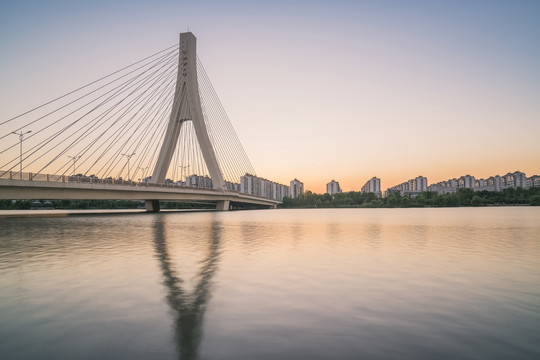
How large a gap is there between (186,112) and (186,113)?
0.52ft

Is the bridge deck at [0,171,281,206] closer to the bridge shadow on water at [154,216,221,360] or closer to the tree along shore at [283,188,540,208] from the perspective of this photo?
the bridge shadow on water at [154,216,221,360]

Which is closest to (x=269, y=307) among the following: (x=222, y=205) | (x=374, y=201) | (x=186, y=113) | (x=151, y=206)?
(x=186, y=113)

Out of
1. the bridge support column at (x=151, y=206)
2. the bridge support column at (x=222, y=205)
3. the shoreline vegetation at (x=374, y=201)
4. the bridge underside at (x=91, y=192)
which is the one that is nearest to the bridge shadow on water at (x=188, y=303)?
the bridge underside at (x=91, y=192)

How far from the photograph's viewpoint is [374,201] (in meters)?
160

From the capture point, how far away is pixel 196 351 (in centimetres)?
472

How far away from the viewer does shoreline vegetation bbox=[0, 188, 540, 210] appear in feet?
427

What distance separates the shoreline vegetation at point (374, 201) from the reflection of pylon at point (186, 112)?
230 feet

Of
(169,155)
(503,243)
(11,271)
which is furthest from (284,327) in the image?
(169,155)

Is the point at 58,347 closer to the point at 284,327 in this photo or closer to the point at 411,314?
the point at 284,327

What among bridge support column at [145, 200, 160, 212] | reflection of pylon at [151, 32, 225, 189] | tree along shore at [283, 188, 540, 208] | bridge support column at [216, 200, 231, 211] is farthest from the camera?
tree along shore at [283, 188, 540, 208]

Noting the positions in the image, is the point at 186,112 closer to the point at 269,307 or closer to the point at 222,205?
the point at 222,205

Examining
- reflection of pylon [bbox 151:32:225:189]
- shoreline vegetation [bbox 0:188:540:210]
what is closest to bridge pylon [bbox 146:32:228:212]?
reflection of pylon [bbox 151:32:225:189]

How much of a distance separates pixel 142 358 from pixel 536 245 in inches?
767

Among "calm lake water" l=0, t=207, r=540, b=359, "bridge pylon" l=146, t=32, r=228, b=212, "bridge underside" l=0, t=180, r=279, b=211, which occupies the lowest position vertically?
"calm lake water" l=0, t=207, r=540, b=359
